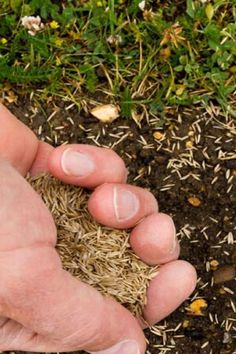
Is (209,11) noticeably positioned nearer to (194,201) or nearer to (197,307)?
(194,201)

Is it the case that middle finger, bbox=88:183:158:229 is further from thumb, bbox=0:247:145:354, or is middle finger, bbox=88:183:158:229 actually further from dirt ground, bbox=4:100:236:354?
dirt ground, bbox=4:100:236:354

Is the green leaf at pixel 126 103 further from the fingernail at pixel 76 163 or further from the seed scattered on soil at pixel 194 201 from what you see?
the fingernail at pixel 76 163

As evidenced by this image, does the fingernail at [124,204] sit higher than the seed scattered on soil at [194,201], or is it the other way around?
the fingernail at [124,204]

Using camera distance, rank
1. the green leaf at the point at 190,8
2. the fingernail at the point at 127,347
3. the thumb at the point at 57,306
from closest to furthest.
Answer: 1. the thumb at the point at 57,306
2. the fingernail at the point at 127,347
3. the green leaf at the point at 190,8

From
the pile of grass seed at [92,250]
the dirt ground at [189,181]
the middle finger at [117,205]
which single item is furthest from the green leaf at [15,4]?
the middle finger at [117,205]

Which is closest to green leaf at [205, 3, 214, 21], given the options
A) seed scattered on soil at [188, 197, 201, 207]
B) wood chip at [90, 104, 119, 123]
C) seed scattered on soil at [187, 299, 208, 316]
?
wood chip at [90, 104, 119, 123]

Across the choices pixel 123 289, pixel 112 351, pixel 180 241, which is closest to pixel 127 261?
pixel 123 289

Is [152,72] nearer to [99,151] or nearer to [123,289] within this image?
[99,151]
